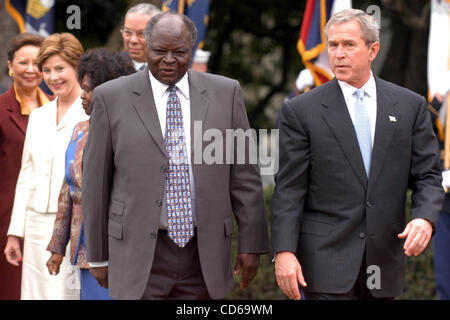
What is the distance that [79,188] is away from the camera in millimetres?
5164

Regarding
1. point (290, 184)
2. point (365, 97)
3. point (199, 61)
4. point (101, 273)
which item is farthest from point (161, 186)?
point (199, 61)

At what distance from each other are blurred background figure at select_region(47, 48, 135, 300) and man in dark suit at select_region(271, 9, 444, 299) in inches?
46.7

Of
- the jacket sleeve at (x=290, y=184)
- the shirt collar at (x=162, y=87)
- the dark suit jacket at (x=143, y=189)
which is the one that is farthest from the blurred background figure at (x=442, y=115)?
the shirt collar at (x=162, y=87)

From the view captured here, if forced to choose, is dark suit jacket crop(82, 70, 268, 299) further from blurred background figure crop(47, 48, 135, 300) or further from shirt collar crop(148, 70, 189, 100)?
blurred background figure crop(47, 48, 135, 300)

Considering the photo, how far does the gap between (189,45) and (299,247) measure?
1192mm

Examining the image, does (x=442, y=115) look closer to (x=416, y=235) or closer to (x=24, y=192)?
(x=416, y=235)

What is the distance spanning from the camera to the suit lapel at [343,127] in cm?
439

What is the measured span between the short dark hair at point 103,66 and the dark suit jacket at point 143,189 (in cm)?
66

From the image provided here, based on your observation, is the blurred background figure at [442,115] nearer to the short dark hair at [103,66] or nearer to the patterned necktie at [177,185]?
the short dark hair at [103,66]

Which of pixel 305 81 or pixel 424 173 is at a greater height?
pixel 305 81

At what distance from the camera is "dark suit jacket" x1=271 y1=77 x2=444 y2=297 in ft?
14.4

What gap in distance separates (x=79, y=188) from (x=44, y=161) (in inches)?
25.3
